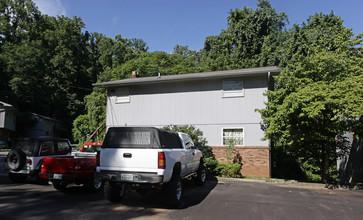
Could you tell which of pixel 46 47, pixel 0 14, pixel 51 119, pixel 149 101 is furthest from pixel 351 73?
pixel 0 14

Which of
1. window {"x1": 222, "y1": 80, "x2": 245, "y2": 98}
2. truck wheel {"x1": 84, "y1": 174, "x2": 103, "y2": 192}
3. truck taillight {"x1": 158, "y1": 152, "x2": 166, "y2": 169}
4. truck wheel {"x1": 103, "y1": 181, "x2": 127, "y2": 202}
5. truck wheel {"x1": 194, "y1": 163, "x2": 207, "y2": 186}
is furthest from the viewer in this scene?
window {"x1": 222, "y1": 80, "x2": 245, "y2": 98}

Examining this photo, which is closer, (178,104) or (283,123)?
(283,123)

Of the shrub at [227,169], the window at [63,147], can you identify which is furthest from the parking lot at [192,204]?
the shrub at [227,169]

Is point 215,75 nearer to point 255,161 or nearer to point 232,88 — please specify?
point 232,88

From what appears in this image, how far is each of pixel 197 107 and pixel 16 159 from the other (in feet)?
30.6

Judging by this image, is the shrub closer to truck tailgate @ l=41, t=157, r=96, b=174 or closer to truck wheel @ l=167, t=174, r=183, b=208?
truck wheel @ l=167, t=174, r=183, b=208

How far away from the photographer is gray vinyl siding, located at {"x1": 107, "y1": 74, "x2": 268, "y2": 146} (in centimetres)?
1397

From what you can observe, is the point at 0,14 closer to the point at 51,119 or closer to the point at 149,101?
the point at 51,119

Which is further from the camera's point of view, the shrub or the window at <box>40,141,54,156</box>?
the shrub

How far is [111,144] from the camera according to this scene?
278 inches

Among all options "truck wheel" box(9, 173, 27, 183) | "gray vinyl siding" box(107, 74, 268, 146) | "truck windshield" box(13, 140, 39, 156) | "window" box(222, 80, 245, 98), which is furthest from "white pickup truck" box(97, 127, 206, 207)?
"window" box(222, 80, 245, 98)

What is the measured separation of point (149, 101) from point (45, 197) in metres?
9.52

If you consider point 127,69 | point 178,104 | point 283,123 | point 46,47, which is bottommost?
point 283,123

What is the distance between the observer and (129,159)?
6613 mm
